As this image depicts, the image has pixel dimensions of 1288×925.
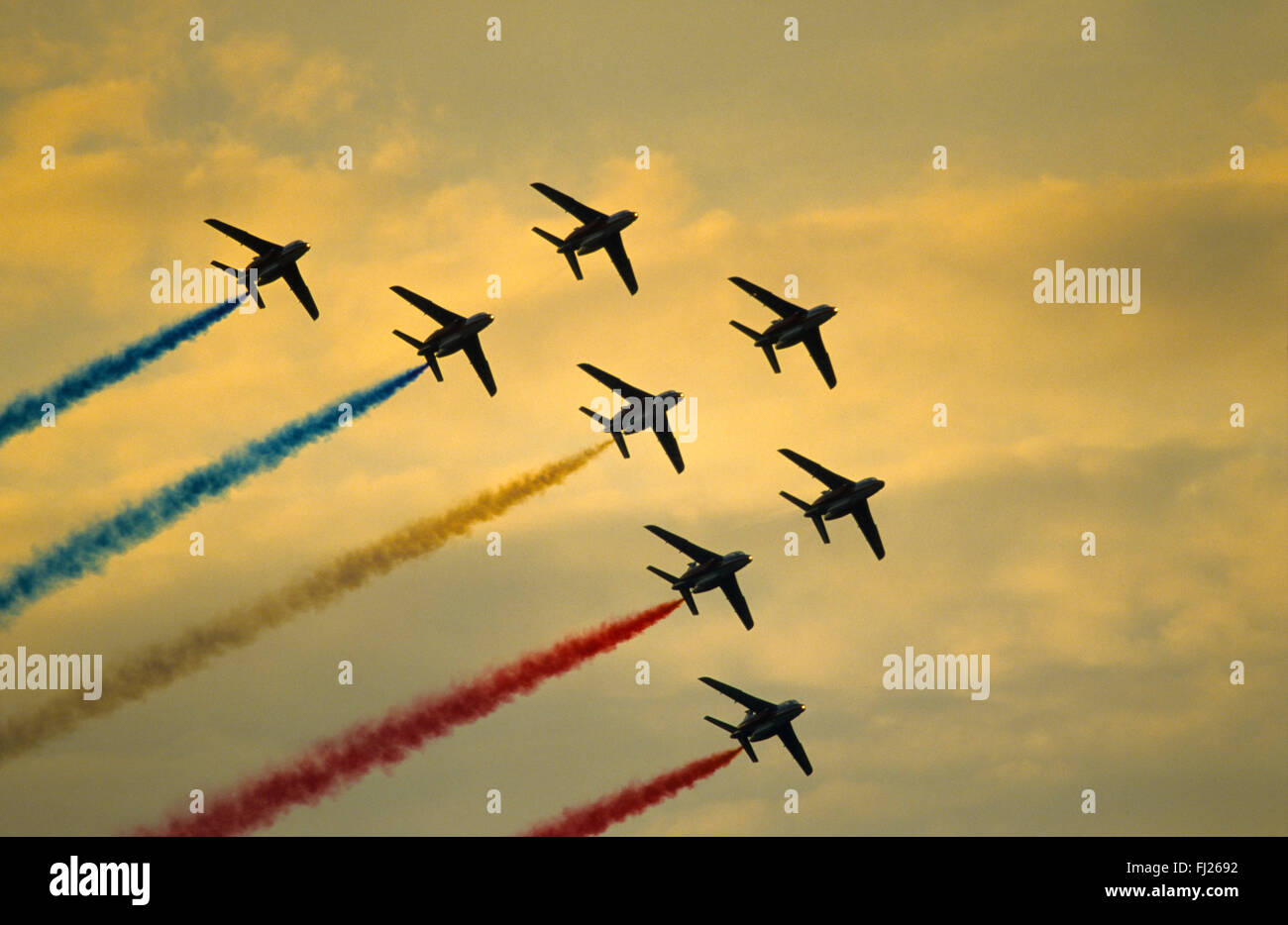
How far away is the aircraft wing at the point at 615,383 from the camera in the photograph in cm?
15025

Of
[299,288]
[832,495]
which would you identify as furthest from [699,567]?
[299,288]

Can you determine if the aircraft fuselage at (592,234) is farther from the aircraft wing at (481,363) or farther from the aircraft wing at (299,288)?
the aircraft wing at (299,288)

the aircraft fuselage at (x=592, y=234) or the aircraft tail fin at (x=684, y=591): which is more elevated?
the aircraft fuselage at (x=592, y=234)

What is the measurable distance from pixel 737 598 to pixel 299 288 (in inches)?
1645

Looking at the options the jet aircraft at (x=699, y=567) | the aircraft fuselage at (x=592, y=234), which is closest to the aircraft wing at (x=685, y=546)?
the jet aircraft at (x=699, y=567)

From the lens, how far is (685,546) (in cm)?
14588

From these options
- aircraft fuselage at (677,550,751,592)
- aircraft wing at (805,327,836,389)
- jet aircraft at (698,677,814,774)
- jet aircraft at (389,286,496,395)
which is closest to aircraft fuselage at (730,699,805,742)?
jet aircraft at (698,677,814,774)

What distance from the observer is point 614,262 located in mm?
148125

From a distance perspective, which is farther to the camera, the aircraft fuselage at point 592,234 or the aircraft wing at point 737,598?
the aircraft wing at point 737,598

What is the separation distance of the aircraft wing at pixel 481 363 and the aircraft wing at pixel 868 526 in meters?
30.1

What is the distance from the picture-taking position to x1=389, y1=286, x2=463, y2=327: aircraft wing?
14225cm
